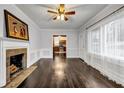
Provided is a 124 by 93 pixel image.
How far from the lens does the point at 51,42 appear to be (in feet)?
34.6

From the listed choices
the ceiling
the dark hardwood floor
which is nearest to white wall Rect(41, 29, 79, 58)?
the ceiling

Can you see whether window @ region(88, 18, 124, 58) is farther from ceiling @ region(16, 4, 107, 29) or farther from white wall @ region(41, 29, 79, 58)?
white wall @ region(41, 29, 79, 58)

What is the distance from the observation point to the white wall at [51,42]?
1052 centimetres

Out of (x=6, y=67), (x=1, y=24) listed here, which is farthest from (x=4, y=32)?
(x=6, y=67)

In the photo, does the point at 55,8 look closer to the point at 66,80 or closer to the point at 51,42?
the point at 66,80

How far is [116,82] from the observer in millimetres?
3664

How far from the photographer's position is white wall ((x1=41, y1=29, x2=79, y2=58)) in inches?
414

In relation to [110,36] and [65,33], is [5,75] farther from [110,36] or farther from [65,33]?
[65,33]

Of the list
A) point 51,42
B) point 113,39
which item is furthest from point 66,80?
point 51,42

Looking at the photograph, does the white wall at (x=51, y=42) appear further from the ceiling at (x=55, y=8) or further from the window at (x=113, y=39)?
the window at (x=113, y=39)

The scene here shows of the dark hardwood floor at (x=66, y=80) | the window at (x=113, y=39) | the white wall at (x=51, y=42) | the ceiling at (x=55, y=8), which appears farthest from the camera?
the white wall at (x=51, y=42)

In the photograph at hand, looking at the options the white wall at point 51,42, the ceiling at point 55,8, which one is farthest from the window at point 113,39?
the white wall at point 51,42

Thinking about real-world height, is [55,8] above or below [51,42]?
above

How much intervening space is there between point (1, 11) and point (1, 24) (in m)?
0.33
